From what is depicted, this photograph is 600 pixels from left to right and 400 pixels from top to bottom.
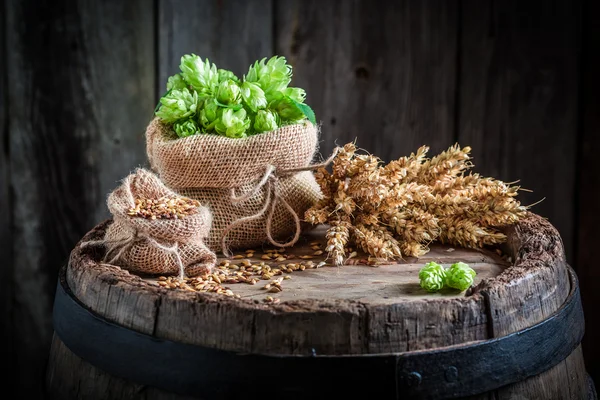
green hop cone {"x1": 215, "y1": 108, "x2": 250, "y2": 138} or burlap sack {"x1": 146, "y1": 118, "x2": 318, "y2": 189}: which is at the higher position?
green hop cone {"x1": 215, "y1": 108, "x2": 250, "y2": 138}

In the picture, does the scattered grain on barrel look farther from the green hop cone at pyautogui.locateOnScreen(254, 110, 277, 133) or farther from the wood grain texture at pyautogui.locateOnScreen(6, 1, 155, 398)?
the wood grain texture at pyautogui.locateOnScreen(6, 1, 155, 398)

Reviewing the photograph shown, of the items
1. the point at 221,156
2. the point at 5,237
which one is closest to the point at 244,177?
the point at 221,156

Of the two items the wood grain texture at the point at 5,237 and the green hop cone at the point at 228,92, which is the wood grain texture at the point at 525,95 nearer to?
the green hop cone at the point at 228,92

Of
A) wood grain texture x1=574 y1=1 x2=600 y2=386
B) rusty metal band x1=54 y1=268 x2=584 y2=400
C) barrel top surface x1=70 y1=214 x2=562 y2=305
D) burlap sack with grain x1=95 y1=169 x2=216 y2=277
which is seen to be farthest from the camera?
wood grain texture x1=574 y1=1 x2=600 y2=386

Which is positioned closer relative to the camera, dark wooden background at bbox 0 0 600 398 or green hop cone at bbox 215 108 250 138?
green hop cone at bbox 215 108 250 138

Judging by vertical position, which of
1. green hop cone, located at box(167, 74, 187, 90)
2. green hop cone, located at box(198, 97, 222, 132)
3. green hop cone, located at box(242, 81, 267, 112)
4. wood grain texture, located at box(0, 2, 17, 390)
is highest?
green hop cone, located at box(167, 74, 187, 90)

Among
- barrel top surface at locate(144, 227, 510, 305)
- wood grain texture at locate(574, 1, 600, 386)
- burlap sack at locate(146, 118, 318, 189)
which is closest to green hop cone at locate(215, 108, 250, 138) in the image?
burlap sack at locate(146, 118, 318, 189)

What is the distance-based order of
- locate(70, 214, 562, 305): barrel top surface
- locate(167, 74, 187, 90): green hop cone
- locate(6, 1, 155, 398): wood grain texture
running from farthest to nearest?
→ 1. locate(6, 1, 155, 398): wood grain texture
2. locate(167, 74, 187, 90): green hop cone
3. locate(70, 214, 562, 305): barrel top surface
